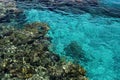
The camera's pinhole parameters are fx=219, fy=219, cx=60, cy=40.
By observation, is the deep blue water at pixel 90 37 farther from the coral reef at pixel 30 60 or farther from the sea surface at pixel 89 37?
the coral reef at pixel 30 60

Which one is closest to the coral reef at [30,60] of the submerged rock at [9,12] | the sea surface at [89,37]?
the sea surface at [89,37]

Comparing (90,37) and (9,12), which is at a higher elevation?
(9,12)

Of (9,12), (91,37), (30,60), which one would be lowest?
(30,60)

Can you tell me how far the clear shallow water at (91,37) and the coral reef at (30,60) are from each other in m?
0.91

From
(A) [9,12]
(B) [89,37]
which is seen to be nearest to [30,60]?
(B) [89,37]

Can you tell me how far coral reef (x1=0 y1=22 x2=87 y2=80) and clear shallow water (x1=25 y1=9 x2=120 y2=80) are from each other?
909 millimetres

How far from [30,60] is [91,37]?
5979mm

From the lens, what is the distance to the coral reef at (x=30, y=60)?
40.3 feet

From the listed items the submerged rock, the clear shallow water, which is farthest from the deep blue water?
the submerged rock

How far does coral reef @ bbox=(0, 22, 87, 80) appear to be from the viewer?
12281 millimetres

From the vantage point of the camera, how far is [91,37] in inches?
680

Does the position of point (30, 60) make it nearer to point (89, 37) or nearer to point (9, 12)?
point (89, 37)

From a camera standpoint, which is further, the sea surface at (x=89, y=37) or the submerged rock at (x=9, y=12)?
the submerged rock at (x=9, y=12)

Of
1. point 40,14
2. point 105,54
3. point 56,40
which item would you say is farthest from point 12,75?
point 40,14
